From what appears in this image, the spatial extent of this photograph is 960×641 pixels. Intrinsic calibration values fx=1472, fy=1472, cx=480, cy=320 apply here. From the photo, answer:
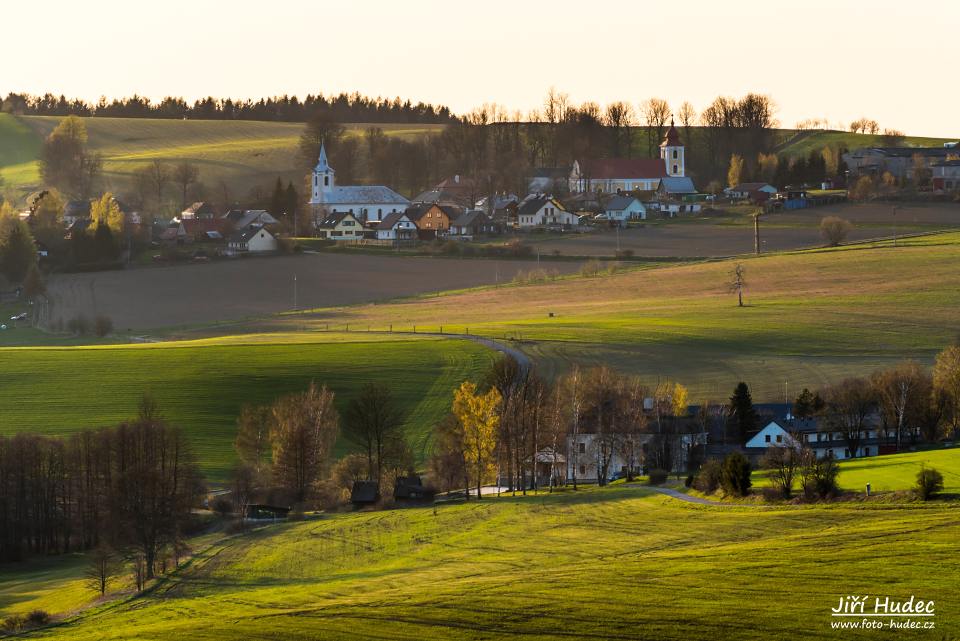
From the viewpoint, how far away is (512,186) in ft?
618

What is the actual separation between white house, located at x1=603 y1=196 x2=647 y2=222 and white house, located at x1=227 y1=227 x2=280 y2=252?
3768cm

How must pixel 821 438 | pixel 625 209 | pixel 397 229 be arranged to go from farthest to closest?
1. pixel 625 209
2. pixel 397 229
3. pixel 821 438

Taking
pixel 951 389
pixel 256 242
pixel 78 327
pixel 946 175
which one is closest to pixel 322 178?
pixel 256 242

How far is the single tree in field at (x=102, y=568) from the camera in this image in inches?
1845

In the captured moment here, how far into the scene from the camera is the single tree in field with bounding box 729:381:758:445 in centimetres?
6750

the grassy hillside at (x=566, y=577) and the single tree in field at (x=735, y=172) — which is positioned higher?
the single tree in field at (x=735, y=172)

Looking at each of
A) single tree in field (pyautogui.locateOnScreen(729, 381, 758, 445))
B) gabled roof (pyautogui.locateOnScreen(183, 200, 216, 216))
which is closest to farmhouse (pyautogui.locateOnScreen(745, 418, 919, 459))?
single tree in field (pyautogui.locateOnScreen(729, 381, 758, 445))

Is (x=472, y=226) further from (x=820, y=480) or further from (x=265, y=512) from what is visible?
(x=820, y=480)

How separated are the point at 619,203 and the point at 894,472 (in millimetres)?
111787

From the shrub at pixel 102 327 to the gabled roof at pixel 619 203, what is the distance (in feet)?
225

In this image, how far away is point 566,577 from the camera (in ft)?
122

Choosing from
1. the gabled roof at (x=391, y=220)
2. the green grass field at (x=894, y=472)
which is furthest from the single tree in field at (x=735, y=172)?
the green grass field at (x=894, y=472)

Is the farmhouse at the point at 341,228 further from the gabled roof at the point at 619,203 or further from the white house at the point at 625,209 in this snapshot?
the gabled roof at the point at 619,203

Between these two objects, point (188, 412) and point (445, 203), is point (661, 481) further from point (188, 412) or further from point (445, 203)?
point (445, 203)
